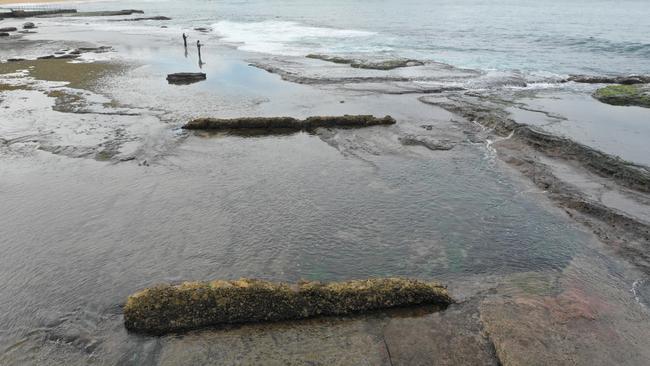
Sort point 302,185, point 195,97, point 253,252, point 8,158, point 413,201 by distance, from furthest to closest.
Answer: point 195,97 < point 8,158 < point 302,185 < point 413,201 < point 253,252

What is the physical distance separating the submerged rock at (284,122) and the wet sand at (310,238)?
659 millimetres

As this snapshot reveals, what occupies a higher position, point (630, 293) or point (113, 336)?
point (630, 293)

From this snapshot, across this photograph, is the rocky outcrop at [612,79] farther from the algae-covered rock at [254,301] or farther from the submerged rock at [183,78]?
the algae-covered rock at [254,301]

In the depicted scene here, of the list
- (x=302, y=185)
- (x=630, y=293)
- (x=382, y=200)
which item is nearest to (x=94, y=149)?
(x=302, y=185)

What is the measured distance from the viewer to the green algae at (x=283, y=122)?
710 inches

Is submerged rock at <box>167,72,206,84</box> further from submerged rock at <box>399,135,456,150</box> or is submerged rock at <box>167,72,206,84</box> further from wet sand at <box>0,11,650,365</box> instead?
submerged rock at <box>399,135,456,150</box>

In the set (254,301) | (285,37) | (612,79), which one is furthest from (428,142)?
(285,37)

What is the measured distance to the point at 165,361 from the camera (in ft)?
21.7

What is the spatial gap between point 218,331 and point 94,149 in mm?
11456

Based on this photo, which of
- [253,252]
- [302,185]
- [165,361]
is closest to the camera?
[165,361]

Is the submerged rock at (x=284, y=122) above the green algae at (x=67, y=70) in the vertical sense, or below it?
above

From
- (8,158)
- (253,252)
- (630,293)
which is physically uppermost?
(630,293)

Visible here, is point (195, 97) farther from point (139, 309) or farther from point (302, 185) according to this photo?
point (139, 309)

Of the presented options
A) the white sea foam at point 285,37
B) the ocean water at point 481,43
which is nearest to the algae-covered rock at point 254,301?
the ocean water at point 481,43
